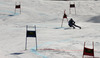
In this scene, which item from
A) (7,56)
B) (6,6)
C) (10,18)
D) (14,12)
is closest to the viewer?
(7,56)

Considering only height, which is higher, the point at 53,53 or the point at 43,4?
the point at 43,4

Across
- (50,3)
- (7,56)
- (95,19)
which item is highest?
(50,3)

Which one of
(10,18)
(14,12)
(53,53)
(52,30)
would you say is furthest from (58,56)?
(14,12)

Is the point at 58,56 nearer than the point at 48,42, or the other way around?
the point at 58,56

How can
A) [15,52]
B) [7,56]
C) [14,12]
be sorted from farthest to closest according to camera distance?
[14,12] < [15,52] < [7,56]

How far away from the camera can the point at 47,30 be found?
19.3 metres

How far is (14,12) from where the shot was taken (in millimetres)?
26828

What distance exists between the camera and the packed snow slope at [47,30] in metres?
12.4

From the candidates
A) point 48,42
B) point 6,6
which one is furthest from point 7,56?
point 6,6

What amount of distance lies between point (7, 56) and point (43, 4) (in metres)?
20.0

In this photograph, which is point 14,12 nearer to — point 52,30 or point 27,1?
point 27,1

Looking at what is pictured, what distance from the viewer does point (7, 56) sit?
450 inches

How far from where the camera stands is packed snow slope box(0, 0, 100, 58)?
12414 mm

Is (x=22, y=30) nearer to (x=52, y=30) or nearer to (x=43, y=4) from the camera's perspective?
(x=52, y=30)
